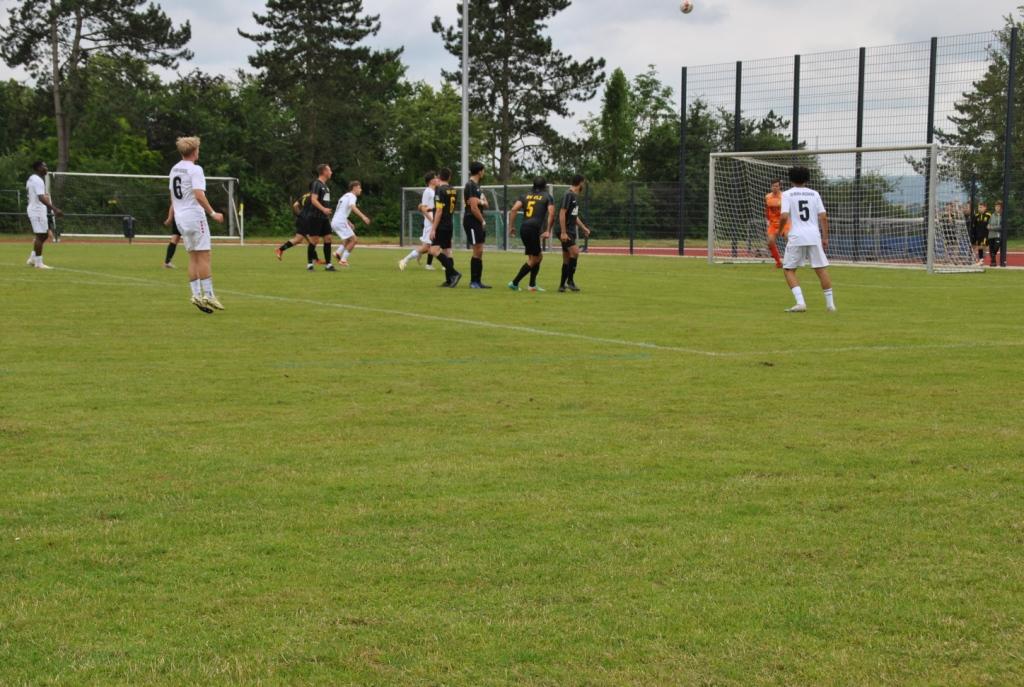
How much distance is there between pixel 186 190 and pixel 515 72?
59.2 m

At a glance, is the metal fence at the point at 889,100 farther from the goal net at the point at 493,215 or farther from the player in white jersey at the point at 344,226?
the player in white jersey at the point at 344,226

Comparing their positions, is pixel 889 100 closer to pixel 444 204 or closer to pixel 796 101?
pixel 796 101

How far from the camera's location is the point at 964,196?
31297mm

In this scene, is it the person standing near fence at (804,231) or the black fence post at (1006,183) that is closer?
the person standing near fence at (804,231)

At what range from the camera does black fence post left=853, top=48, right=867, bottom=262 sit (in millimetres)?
31469

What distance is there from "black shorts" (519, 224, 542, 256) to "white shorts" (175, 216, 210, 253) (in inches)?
221

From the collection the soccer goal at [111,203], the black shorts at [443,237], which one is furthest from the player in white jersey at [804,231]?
the soccer goal at [111,203]

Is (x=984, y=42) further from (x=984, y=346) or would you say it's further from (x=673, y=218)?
(x=984, y=346)

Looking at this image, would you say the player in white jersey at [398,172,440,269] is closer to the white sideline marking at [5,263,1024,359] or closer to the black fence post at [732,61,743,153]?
the white sideline marking at [5,263,1024,359]

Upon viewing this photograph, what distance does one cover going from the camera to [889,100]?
1273 inches

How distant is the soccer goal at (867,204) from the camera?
29266 mm

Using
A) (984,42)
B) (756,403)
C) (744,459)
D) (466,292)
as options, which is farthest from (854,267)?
(744,459)

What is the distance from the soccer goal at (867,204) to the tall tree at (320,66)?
36754mm

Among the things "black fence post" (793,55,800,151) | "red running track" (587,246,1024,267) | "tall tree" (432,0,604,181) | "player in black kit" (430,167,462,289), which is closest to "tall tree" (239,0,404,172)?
"tall tree" (432,0,604,181)
